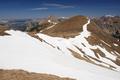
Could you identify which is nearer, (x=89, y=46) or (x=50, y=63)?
(x=50, y=63)

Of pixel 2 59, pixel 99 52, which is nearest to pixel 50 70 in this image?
pixel 2 59

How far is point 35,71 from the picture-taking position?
90.8 ft

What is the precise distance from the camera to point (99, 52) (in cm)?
8875

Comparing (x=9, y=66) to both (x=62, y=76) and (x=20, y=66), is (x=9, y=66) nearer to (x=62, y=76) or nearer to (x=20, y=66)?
(x=20, y=66)

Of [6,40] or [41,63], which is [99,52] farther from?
[41,63]

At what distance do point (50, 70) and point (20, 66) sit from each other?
12.1 feet

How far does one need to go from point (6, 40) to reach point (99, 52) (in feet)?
177

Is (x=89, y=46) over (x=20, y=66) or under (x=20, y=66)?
under

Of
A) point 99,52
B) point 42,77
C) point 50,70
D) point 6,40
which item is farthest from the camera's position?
point 99,52

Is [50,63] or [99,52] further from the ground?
[50,63]

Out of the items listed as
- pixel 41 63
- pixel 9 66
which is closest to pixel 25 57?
pixel 41 63

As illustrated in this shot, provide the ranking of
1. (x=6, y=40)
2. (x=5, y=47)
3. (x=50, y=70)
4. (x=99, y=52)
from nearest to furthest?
(x=50, y=70), (x=5, y=47), (x=6, y=40), (x=99, y=52)

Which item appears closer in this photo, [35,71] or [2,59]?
[35,71]

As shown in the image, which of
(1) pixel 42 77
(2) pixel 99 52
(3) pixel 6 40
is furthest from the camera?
(2) pixel 99 52
